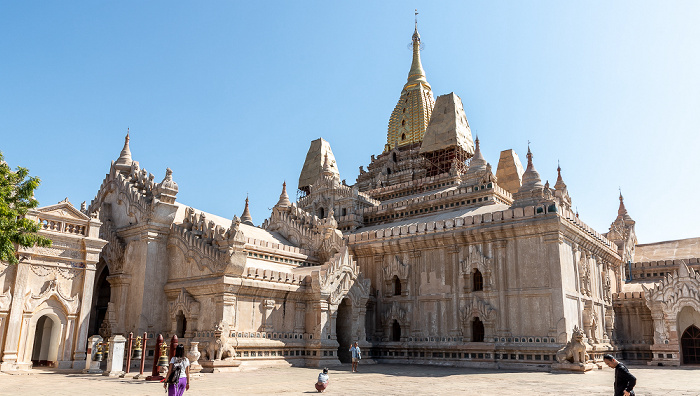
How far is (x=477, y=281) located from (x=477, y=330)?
2759mm

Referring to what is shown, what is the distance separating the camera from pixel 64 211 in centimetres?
2820

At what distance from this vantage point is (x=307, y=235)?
39812 mm

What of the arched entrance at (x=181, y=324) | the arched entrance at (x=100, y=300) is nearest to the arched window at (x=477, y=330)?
the arched entrance at (x=181, y=324)

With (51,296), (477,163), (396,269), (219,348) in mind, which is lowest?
(219,348)

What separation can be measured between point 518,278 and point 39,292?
23838 millimetres

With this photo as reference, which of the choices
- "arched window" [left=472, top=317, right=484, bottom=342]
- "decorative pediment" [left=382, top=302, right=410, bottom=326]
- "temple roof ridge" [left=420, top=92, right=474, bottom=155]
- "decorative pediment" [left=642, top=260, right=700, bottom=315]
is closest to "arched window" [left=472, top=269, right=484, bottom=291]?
"arched window" [left=472, top=317, right=484, bottom=342]

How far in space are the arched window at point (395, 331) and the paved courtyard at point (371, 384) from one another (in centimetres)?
790

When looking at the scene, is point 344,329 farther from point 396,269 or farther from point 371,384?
point 371,384

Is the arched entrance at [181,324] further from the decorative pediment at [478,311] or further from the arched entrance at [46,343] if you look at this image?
the decorative pediment at [478,311]

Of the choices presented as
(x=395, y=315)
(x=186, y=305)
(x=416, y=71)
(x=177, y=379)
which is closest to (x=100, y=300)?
(x=186, y=305)

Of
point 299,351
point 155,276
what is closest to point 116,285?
point 155,276

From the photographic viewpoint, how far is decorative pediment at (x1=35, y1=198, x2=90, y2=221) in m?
27.4

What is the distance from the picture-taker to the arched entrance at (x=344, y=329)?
34.0 m

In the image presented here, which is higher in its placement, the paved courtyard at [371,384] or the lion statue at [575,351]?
the lion statue at [575,351]
